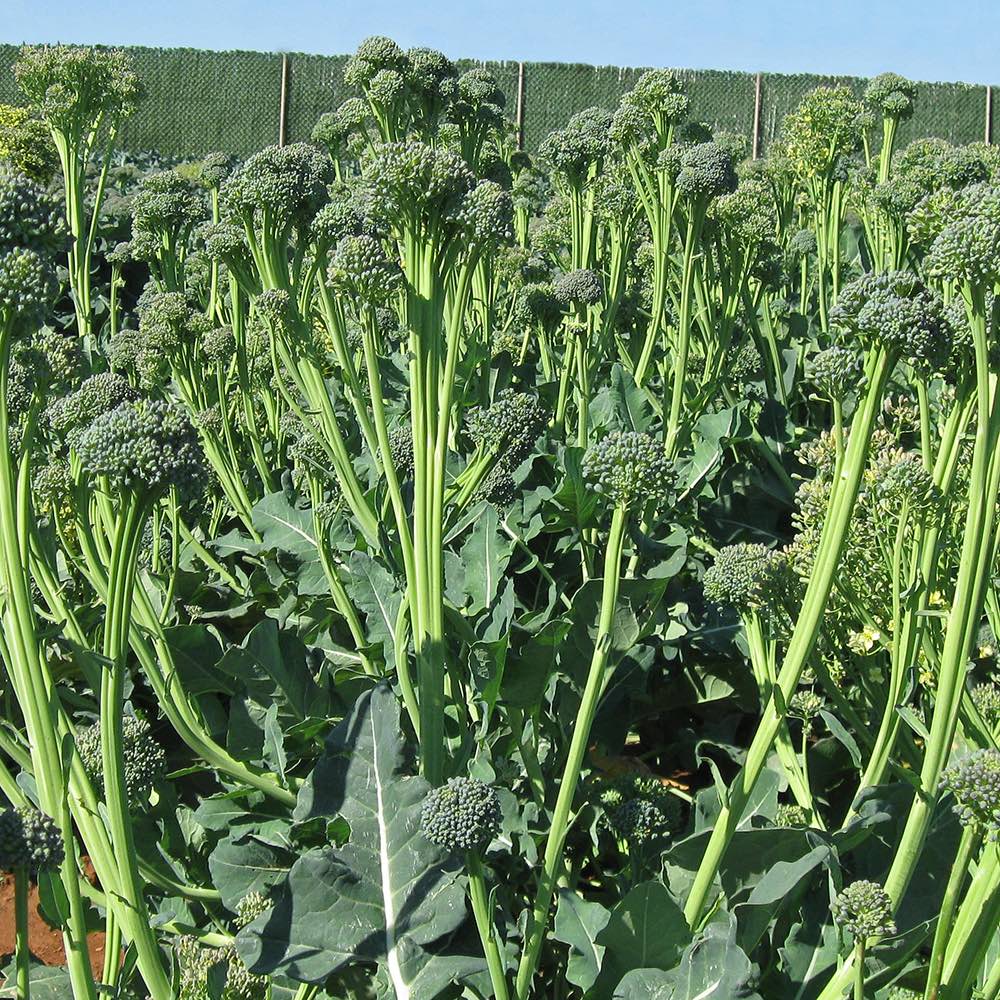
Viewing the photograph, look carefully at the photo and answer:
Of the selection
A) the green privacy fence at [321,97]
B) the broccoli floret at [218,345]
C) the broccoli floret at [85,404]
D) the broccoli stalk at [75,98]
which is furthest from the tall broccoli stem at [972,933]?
the green privacy fence at [321,97]

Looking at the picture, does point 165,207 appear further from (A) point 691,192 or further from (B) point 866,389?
(B) point 866,389

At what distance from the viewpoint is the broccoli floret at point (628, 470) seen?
57.4 inches

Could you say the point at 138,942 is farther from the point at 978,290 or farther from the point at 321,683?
the point at 978,290

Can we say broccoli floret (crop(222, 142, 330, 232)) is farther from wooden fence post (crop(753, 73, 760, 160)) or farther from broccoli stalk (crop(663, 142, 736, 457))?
wooden fence post (crop(753, 73, 760, 160))

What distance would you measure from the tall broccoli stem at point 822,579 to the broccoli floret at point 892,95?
337 centimetres

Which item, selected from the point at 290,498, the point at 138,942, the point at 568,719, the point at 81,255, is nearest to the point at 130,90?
the point at 81,255

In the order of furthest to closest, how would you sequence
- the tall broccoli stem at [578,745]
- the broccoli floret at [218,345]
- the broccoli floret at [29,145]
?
the broccoli floret at [29,145] < the broccoli floret at [218,345] < the tall broccoli stem at [578,745]

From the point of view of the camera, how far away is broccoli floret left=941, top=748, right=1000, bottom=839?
127 cm

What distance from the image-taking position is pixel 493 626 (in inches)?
84.0

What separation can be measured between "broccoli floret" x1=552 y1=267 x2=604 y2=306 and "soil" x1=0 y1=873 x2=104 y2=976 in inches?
74.9

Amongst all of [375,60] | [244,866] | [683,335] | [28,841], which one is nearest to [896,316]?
[28,841]

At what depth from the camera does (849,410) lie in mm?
3781

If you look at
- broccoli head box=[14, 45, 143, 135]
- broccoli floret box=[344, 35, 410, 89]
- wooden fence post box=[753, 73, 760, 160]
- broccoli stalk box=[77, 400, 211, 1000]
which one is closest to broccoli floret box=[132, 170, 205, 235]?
broccoli head box=[14, 45, 143, 135]

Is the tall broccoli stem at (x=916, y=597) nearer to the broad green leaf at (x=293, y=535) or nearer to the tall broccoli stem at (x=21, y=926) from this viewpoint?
the tall broccoli stem at (x=21, y=926)
